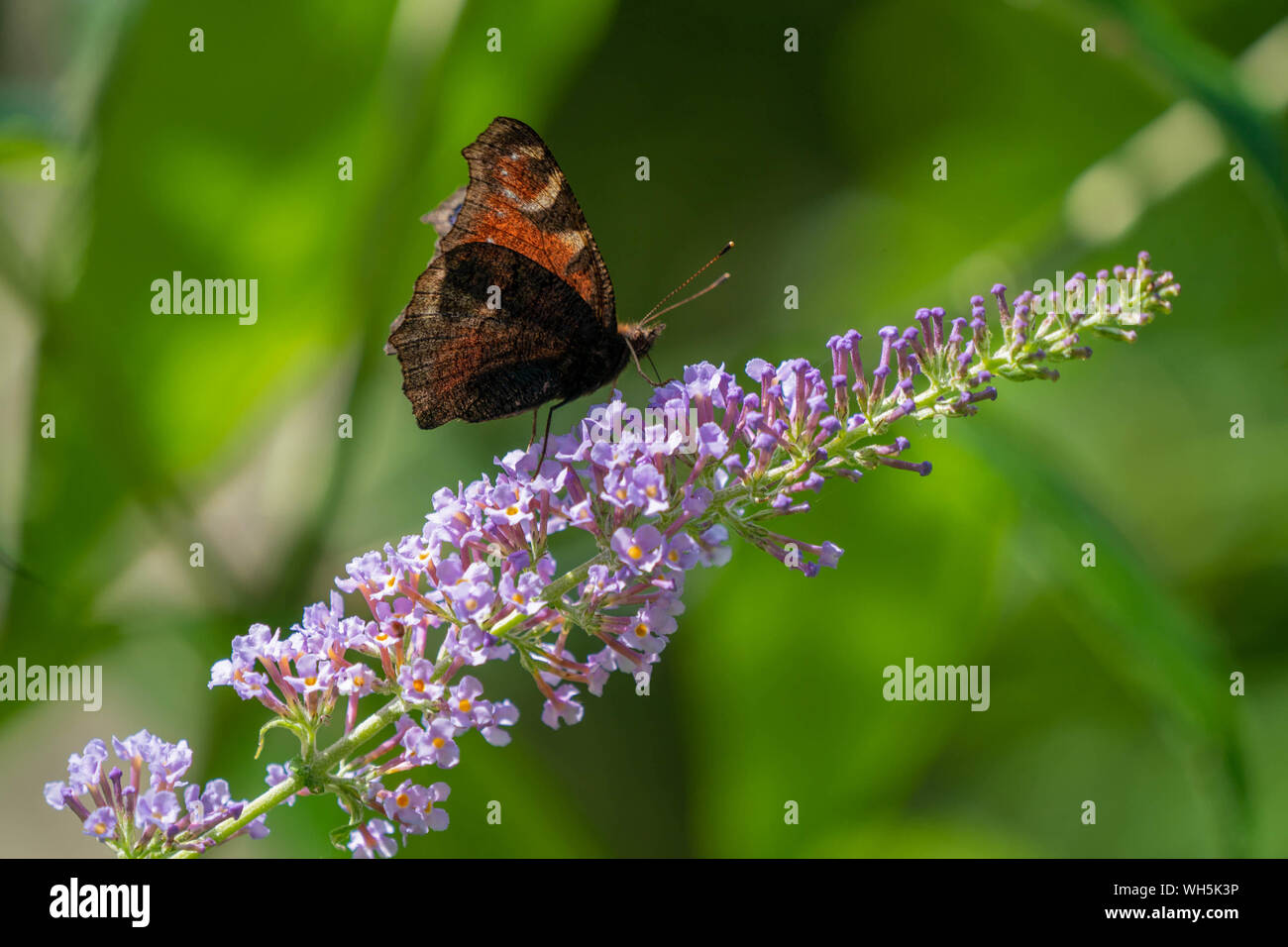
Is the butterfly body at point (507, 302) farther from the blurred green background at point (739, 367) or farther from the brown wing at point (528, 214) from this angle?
the blurred green background at point (739, 367)

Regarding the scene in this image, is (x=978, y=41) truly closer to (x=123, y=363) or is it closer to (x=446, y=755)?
(x=123, y=363)

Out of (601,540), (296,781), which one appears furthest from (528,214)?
(296,781)

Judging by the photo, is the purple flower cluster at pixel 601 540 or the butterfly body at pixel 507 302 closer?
the purple flower cluster at pixel 601 540

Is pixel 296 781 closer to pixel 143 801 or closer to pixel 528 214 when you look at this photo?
pixel 143 801

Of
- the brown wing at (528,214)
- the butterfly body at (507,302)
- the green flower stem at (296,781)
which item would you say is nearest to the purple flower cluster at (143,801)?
the green flower stem at (296,781)

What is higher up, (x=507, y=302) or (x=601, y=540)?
(x=507, y=302)

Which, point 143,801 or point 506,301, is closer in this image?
point 143,801
